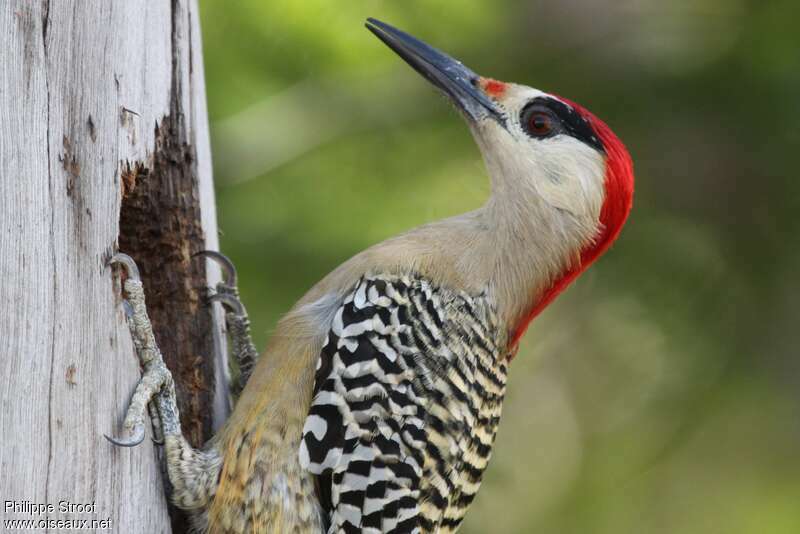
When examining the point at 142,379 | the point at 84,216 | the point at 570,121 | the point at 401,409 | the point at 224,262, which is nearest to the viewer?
the point at 84,216

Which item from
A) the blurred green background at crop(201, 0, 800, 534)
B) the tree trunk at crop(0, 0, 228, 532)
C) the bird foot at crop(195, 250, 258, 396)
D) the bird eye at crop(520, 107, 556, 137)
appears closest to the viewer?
the tree trunk at crop(0, 0, 228, 532)

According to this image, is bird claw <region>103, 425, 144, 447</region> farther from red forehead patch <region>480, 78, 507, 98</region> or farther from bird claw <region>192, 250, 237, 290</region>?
red forehead patch <region>480, 78, 507, 98</region>

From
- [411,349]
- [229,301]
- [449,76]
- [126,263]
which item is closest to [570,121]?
[449,76]

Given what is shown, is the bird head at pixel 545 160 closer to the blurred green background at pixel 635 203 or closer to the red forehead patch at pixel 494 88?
the red forehead patch at pixel 494 88

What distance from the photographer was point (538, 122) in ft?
12.7

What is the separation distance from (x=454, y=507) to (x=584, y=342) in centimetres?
253

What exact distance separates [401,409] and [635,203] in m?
2.78

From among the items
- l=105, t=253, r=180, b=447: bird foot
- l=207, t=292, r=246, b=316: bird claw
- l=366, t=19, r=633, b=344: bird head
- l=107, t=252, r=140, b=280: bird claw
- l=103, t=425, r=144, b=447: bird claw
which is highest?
l=366, t=19, r=633, b=344: bird head

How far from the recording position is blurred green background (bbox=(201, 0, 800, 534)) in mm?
5074

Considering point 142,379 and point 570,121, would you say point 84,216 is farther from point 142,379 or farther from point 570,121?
point 570,121

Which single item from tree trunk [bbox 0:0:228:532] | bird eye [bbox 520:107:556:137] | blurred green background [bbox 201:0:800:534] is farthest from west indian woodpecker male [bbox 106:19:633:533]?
blurred green background [bbox 201:0:800:534]

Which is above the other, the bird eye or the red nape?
the bird eye

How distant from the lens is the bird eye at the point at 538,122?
3850 mm

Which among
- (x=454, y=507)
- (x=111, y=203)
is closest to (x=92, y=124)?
(x=111, y=203)
